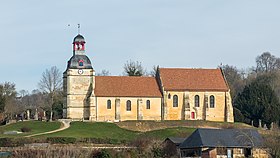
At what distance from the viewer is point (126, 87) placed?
256 ft

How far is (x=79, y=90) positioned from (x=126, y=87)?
16.7 ft

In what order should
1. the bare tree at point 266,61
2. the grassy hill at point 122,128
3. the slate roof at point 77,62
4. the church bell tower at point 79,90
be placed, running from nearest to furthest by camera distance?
the grassy hill at point 122,128, the church bell tower at point 79,90, the slate roof at point 77,62, the bare tree at point 266,61

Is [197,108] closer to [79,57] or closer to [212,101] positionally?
[212,101]

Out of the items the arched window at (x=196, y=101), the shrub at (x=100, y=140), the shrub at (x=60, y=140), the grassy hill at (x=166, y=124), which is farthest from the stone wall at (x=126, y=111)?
the shrub at (x=60, y=140)

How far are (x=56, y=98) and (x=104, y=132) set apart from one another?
19.4 metres

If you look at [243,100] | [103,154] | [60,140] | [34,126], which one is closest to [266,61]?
[243,100]

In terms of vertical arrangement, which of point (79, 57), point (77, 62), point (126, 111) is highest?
point (79, 57)

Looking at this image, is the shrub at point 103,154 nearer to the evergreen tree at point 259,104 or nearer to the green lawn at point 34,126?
the green lawn at point 34,126

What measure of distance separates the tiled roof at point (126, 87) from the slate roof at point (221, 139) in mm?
19499

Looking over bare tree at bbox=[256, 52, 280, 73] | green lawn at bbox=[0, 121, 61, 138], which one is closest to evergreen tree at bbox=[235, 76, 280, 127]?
green lawn at bbox=[0, 121, 61, 138]

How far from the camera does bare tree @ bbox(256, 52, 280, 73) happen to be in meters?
121

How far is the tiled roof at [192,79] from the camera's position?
78.8 metres

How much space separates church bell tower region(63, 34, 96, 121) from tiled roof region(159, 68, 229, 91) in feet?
26.5

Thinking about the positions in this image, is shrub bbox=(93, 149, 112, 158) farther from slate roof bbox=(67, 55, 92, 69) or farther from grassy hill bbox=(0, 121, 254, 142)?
slate roof bbox=(67, 55, 92, 69)
